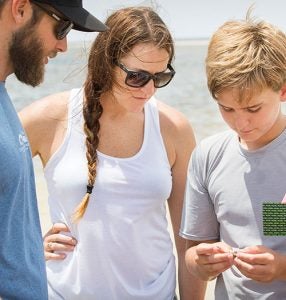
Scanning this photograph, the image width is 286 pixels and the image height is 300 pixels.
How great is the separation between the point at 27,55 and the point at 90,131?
0.71m

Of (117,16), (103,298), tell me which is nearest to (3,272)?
(103,298)

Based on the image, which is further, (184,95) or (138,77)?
(184,95)

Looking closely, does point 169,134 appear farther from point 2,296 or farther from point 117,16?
point 2,296

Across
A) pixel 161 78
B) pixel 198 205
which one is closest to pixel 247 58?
pixel 161 78

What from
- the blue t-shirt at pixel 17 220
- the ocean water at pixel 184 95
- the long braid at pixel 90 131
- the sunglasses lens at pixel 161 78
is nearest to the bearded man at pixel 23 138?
the blue t-shirt at pixel 17 220

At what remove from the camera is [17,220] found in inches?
94.7

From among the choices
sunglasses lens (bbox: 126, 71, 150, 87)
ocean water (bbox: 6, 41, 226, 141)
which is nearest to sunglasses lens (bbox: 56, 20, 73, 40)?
sunglasses lens (bbox: 126, 71, 150, 87)

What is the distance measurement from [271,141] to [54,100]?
97cm

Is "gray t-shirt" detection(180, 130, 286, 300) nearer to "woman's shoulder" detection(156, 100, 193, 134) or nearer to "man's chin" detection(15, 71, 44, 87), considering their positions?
"woman's shoulder" detection(156, 100, 193, 134)

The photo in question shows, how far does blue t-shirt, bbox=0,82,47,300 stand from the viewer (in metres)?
2.32

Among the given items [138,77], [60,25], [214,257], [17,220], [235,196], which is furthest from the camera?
[138,77]

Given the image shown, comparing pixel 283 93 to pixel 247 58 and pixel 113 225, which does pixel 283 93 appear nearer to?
pixel 247 58

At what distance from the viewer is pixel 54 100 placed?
10.7ft

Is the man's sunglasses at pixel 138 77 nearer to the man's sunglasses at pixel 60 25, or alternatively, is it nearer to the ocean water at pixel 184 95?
the man's sunglasses at pixel 60 25
